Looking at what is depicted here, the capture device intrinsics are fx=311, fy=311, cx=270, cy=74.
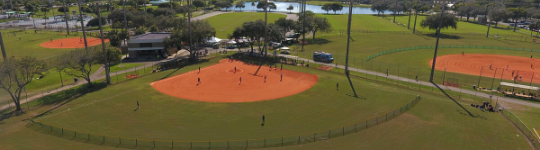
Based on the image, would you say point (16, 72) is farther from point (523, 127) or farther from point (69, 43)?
point (69, 43)

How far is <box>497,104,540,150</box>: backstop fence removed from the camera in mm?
34781

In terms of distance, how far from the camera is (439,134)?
36.6 meters

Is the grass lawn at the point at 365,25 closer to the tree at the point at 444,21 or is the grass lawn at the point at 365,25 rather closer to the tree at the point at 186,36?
the tree at the point at 444,21

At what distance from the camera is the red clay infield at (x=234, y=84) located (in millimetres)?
50438

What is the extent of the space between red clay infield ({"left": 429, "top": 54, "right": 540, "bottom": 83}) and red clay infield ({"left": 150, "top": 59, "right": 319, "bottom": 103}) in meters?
35.5

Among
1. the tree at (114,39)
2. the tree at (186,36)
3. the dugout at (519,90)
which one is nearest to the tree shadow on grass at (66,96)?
the tree at (186,36)

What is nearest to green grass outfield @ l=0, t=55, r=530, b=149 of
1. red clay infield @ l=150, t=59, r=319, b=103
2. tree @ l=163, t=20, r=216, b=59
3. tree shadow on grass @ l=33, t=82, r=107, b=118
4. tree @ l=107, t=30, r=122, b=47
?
tree shadow on grass @ l=33, t=82, r=107, b=118

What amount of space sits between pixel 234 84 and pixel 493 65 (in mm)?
61073

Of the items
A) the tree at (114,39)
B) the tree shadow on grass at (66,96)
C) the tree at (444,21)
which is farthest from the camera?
the tree at (444,21)

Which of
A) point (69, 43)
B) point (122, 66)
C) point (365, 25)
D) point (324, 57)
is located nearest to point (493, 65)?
point (324, 57)

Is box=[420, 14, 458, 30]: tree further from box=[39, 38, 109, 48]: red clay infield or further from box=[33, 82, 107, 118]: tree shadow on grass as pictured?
box=[39, 38, 109, 48]: red clay infield

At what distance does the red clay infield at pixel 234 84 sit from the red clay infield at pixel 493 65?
35452 mm

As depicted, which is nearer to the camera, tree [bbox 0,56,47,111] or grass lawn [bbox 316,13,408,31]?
tree [bbox 0,56,47,111]

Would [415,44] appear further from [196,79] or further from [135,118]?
[135,118]
